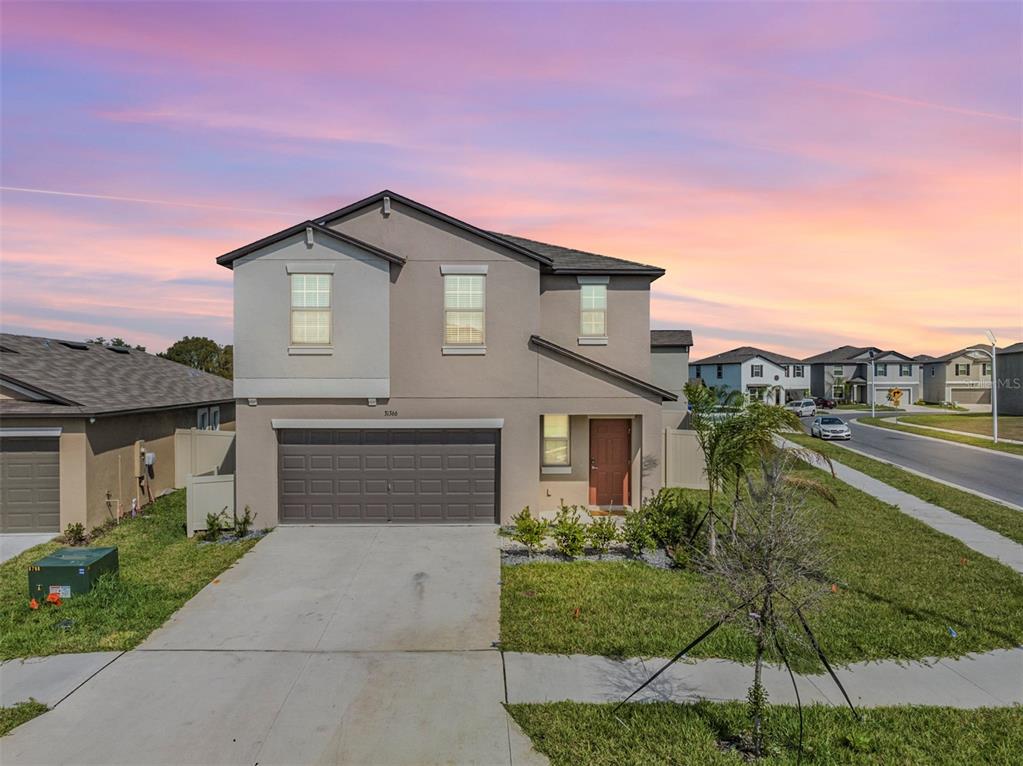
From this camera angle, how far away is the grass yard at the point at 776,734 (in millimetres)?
5824

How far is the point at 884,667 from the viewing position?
768cm

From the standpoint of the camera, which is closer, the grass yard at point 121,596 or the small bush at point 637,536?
the grass yard at point 121,596

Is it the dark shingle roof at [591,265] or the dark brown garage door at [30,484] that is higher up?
the dark shingle roof at [591,265]

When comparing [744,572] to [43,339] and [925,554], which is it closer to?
[925,554]

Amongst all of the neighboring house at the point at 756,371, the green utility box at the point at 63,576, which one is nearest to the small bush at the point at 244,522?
the green utility box at the point at 63,576

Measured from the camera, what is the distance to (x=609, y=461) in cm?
1630

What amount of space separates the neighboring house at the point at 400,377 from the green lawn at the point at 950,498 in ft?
19.7

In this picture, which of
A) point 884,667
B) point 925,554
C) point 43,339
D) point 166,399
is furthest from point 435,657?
point 43,339

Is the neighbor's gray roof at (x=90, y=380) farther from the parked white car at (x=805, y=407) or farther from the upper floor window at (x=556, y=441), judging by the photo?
the parked white car at (x=805, y=407)

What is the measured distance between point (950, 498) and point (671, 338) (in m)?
10.6

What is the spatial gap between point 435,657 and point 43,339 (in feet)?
62.3

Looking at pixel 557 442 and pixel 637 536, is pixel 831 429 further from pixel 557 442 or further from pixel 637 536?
pixel 637 536

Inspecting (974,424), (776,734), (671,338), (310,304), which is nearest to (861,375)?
(974,424)

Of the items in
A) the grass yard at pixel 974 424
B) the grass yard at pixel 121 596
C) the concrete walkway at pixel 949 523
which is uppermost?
the grass yard at pixel 974 424
